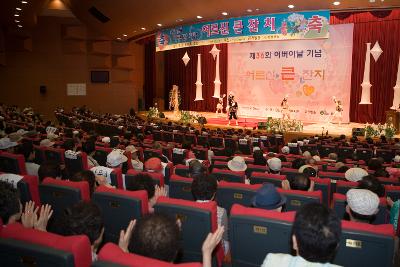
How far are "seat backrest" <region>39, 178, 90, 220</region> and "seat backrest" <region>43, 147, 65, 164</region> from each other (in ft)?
9.27

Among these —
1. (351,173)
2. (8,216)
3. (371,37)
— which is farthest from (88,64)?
(8,216)

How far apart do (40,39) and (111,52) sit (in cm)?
368

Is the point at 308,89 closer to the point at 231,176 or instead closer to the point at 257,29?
the point at 257,29

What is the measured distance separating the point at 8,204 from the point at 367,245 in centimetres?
213

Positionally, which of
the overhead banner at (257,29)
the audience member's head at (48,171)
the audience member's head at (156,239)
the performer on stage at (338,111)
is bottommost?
the audience member's head at (48,171)

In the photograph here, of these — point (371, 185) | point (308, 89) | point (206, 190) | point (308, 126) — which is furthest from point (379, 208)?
point (308, 89)

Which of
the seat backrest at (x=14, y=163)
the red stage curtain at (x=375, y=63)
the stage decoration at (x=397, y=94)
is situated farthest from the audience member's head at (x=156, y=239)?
the stage decoration at (x=397, y=94)

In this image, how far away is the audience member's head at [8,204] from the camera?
7.54 ft

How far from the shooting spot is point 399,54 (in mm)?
14664

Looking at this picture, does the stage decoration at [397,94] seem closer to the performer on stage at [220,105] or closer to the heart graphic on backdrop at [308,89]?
the heart graphic on backdrop at [308,89]

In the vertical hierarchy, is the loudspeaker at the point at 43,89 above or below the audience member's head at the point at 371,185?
above

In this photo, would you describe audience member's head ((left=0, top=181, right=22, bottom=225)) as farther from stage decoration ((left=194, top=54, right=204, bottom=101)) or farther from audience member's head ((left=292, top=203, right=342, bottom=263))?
stage decoration ((left=194, top=54, right=204, bottom=101))

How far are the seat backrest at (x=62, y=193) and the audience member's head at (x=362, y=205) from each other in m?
2.02

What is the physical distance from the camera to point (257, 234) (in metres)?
2.28
